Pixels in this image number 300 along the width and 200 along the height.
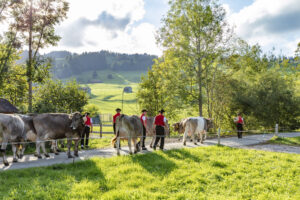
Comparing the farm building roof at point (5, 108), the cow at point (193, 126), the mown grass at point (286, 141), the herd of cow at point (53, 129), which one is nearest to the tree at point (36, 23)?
the farm building roof at point (5, 108)

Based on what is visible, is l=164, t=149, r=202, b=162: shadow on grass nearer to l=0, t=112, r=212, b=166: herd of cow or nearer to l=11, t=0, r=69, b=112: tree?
l=0, t=112, r=212, b=166: herd of cow

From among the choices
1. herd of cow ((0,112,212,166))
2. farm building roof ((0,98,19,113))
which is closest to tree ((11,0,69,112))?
farm building roof ((0,98,19,113))

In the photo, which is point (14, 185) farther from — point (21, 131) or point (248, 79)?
point (248, 79)

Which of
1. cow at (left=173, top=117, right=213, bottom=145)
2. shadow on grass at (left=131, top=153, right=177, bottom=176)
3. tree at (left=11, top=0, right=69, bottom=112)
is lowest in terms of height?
shadow on grass at (left=131, top=153, right=177, bottom=176)

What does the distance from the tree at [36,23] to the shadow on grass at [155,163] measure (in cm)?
1374

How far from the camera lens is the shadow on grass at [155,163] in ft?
28.7

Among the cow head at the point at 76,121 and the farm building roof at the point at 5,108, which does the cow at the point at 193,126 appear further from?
the farm building roof at the point at 5,108

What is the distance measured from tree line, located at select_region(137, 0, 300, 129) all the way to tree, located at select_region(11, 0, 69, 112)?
10.6m

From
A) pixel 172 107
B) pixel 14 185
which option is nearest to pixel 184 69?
pixel 172 107

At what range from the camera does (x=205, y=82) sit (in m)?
25.4

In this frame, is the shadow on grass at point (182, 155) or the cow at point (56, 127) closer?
the shadow on grass at point (182, 155)

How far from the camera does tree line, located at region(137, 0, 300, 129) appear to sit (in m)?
23.6

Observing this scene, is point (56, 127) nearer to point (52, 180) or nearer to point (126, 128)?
point (126, 128)

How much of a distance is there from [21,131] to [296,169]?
39.8 feet
